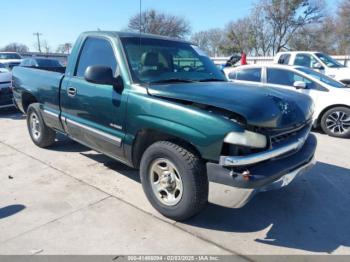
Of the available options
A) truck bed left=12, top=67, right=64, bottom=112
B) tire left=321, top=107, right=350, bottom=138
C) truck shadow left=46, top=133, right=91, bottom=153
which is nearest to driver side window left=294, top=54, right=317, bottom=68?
tire left=321, top=107, right=350, bottom=138

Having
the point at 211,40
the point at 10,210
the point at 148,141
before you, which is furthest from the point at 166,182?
the point at 211,40

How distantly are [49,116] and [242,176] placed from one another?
3548mm

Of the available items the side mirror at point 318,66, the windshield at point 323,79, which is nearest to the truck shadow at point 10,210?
the windshield at point 323,79

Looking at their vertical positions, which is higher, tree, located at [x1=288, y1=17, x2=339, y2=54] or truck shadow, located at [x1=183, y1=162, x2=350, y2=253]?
tree, located at [x1=288, y1=17, x2=339, y2=54]

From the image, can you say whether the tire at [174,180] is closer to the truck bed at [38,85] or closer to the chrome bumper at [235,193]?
the chrome bumper at [235,193]

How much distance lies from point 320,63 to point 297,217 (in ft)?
34.2

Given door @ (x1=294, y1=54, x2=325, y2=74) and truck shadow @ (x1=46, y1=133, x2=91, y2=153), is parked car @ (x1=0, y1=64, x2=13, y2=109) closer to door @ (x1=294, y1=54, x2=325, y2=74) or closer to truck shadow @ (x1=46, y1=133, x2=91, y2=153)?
truck shadow @ (x1=46, y1=133, x2=91, y2=153)

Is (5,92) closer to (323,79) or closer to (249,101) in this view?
(249,101)

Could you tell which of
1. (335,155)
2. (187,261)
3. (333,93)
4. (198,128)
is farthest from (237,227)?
(333,93)

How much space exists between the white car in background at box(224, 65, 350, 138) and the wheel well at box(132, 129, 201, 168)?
4.40 meters

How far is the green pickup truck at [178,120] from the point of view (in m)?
2.87

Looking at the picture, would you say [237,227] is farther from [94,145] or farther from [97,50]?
[97,50]

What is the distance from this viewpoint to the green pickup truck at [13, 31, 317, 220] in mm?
2873

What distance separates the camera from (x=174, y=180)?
11.0 ft
